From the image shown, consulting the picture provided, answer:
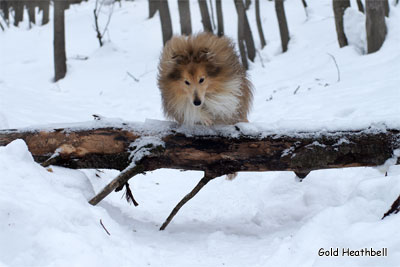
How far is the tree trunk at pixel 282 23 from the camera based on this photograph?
13.3m

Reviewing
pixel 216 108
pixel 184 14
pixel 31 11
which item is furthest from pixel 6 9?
pixel 216 108

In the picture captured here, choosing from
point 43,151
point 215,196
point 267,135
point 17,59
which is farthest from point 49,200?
point 17,59

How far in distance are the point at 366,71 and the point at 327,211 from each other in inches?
220

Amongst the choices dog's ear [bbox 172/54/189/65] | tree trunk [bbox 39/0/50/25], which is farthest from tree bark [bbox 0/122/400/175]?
tree trunk [bbox 39/0/50/25]

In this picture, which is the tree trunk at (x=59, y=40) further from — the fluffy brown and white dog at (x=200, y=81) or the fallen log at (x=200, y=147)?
the fallen log at (x=200, y=147)

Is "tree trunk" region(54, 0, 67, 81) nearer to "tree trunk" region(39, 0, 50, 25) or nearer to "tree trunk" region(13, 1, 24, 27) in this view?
"tree trunk" region(39, 0, 50, 25)

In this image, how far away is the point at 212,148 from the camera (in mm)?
3660

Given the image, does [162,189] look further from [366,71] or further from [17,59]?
[17,59]

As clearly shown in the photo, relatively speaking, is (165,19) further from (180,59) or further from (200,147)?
(200,147)

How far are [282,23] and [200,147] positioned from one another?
11062 mm

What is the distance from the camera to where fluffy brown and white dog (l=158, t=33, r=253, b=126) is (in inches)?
155

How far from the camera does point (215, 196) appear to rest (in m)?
4.50

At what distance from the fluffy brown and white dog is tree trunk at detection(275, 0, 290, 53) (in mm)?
9908

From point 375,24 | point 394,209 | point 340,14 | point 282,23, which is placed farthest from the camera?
point 282,23
